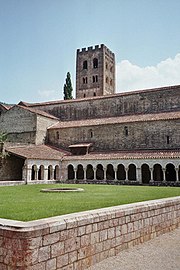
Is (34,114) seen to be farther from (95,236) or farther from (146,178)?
(95,236)

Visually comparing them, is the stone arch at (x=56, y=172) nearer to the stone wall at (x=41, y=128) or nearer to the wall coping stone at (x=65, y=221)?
the stone wall at (x=41, y=128)

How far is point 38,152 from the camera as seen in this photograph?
29.0 m

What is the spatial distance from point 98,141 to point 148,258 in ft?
82.9

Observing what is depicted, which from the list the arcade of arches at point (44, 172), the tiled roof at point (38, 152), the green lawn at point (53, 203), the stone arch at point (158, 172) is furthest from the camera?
A: the stone arch at point (158, 172)

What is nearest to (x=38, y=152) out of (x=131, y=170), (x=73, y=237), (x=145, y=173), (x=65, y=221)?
(x=131, y=170)

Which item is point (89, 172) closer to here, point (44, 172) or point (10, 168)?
A: point (44, 172)

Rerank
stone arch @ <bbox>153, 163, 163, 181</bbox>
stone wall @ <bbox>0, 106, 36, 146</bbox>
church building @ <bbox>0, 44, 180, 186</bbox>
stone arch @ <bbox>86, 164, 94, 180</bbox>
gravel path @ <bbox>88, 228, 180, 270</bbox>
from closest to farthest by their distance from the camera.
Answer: gravel path @ <bbox>88, 228, 180, 270</bbox> < church building @ <bbox>0, 44, 180, 186</bbox> < stone arch @ <bbox>153, 163, 163, 181</bbox> < stone arch @ <bbox>86, 164, 94, 180</bbox> < stone wall @ <bbox>0, 106, 36, 146</bbox>

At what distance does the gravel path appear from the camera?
628 centimetres

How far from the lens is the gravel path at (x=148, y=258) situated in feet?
20.6

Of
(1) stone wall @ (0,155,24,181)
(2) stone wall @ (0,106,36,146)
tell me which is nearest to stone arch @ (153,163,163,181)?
(1) stone wall @ (0,155,24,181)

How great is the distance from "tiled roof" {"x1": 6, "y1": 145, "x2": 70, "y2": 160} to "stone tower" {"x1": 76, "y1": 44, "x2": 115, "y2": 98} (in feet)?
71.7

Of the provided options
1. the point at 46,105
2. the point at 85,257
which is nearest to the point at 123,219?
the point at 85,257

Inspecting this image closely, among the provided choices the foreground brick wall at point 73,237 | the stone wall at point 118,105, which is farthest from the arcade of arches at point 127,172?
the foreground brick wall at point 73,237

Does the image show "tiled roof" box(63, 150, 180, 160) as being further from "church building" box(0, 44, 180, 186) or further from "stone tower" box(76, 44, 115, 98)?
"stone tower" box(76, 44, 115, 98)
